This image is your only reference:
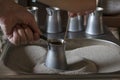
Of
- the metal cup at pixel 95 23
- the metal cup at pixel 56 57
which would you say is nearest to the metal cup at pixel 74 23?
the metal cup at pixel 95 23

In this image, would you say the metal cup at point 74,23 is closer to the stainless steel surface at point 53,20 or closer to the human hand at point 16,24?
the stainless steel surface at point 53,20

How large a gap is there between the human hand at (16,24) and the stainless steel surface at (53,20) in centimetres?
35

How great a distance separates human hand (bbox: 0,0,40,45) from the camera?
0.64m

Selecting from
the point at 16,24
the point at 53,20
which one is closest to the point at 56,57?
the point at 16,24

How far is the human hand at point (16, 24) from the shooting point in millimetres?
641

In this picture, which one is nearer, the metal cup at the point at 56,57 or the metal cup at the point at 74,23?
the metal cup at the point at 56,57

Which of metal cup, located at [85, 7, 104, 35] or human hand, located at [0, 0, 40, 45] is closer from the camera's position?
human hand, located at [0, 0, 40, 45]

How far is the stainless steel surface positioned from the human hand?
348 mm

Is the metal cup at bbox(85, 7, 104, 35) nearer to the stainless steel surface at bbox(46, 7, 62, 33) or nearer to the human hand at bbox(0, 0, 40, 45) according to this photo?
the stainless steel surface at bbox(46, 7, 62, 33)

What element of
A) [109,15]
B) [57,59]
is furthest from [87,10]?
[109,15]

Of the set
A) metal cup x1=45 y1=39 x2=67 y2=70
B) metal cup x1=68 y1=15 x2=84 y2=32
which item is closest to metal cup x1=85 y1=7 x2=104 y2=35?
metal cup x1=68 y1=15 x2=84 y2=32

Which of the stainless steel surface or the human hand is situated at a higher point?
A: the human hand

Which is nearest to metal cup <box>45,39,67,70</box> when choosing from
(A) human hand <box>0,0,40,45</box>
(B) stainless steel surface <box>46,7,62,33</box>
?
(A) human hand <box>0,0,40,45</box>

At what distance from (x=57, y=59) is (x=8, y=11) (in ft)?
0.60
